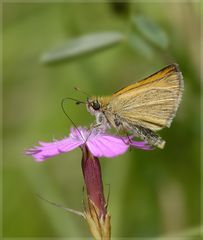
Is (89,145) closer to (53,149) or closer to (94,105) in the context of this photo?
(53,149)

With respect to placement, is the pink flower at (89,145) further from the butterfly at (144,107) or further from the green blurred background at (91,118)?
the green blurred background at (91,118)

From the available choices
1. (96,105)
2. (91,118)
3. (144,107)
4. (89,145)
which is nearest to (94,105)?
(96,105)

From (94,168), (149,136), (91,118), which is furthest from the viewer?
(91,118)

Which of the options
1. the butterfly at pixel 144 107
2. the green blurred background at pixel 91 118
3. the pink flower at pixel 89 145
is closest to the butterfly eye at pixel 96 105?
the butterfly at pixel 144 107

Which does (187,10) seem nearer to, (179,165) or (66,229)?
(179,165)

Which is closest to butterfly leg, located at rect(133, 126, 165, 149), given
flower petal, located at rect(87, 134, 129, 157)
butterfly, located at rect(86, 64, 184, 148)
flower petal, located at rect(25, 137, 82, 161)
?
butterfly, located at rect(86, 64, 184, 148)

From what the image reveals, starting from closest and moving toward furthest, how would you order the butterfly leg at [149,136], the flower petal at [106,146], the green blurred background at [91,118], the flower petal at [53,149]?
the flower petal at [106,146] < the flower petal at [53,149] < the butterfly leg at [149,136] < the green blurred background at [91,118]
